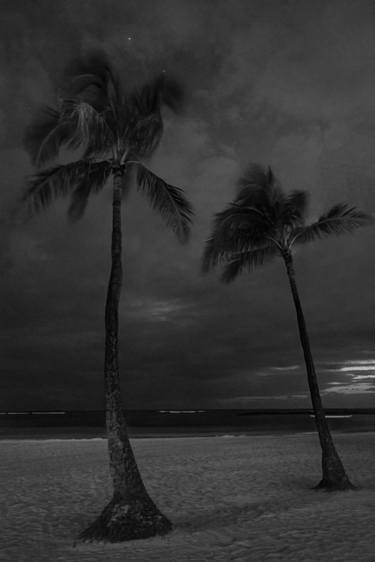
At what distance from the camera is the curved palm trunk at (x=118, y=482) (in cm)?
845

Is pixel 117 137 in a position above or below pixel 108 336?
above

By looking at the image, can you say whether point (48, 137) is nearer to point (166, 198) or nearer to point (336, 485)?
point (166, 198)

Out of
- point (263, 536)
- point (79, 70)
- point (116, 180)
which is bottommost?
point (263, 536)

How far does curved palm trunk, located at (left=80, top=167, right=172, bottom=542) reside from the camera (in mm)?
8453

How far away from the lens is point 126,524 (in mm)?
8461

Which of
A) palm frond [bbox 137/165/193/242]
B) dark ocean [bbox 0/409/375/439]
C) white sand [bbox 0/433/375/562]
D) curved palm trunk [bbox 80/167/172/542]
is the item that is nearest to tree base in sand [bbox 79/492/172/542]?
curved palm trunk [bbox 80/167/172/542]

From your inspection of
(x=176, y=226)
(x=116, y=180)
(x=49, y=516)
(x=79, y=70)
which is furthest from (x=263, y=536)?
(x=79, y=70)

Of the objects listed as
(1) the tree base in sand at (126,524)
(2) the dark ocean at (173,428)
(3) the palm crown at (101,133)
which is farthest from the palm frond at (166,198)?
(2) the dark ocean at (173,428)

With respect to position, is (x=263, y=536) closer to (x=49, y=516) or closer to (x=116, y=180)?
(x=49, y=516)

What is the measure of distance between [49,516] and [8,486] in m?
4.99

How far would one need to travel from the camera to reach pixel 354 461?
1962 cm

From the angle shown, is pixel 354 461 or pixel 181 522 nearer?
pixel 181 522

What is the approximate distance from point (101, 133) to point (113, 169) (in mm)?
817

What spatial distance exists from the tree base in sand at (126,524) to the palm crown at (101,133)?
5773mm
